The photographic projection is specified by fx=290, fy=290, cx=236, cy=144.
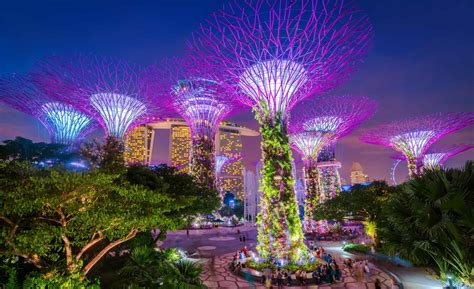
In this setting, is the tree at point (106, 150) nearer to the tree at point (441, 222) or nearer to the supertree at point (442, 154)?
the tree at point (441, 222)

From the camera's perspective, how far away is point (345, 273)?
53.3 ft

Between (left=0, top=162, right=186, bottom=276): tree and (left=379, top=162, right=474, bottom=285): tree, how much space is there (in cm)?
802

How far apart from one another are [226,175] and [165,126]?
31.4 m

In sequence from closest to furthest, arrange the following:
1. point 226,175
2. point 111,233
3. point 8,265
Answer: point 111,233
point 8,265
point 226,175

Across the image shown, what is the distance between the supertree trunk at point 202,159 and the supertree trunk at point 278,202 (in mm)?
22150

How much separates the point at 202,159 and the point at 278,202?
2430cm

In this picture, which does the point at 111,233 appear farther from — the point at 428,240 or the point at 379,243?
the point at 379,243

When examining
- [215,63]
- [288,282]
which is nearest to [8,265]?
[288,282]

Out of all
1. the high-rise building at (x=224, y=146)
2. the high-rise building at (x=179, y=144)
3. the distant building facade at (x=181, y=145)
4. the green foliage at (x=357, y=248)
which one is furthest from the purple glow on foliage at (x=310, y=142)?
the high-rise building at (x=179, y=144)

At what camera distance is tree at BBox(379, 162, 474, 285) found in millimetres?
8148

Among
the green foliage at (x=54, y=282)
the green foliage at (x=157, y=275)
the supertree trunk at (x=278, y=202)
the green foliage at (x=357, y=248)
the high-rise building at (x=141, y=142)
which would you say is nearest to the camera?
the green foliage at (x=54, y=282)

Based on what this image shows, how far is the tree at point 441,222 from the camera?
8.15 m

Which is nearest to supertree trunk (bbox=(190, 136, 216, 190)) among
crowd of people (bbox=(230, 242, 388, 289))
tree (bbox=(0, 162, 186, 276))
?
crowd of people (bbox=(230, 242, 388, 289))

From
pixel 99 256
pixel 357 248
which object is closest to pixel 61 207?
pixel 99 256
